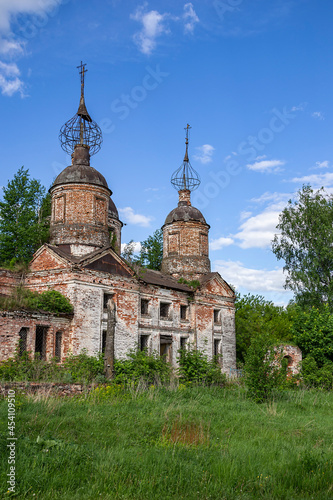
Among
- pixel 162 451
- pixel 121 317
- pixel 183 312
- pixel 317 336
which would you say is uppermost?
pixel 183 312

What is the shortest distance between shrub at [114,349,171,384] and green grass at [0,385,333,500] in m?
3.11

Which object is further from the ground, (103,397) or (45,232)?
(45,232)

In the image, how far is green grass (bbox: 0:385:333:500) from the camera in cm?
637

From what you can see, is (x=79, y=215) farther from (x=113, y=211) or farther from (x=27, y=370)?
(x=27, y=370)

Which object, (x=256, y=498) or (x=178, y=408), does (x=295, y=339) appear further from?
(x=256, y=498)

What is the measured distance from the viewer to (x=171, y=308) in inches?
1073

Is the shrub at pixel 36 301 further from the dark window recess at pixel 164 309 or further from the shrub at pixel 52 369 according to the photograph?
the dark window recess at pixel 164 309

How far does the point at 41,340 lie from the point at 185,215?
52.5ft

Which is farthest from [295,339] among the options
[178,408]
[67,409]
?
[67,409]

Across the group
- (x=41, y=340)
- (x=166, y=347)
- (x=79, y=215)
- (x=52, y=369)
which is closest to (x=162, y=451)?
(x=52, y=369)

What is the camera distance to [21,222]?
1102 inches

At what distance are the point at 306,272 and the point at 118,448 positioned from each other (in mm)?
24271

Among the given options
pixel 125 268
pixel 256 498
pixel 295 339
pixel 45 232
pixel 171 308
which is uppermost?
pixel 45 232

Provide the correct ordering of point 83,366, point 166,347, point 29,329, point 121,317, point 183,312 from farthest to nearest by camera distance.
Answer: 1. point 183,312
2. point 166,347
3. point 121,317
4. point 29,329
5. point 83,366
